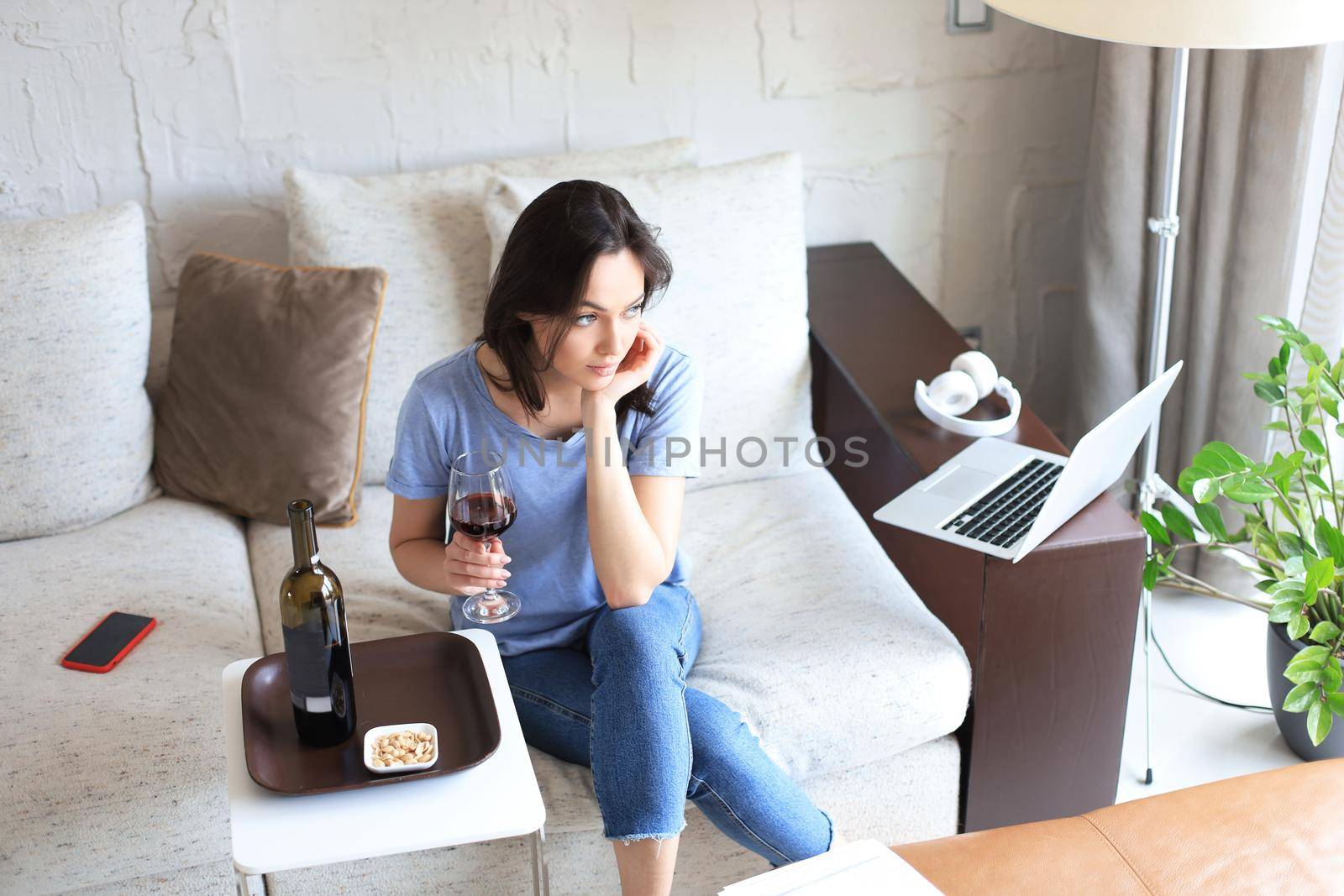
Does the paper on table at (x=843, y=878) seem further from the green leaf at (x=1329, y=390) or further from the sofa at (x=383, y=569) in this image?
the green leaf at (x=1329, y=390)

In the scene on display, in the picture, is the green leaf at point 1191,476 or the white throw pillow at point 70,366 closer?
the green leaf at point 1191,476

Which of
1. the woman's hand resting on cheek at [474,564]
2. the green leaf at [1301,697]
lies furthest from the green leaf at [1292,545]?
the woman's hand resting on cheek at [474,564]

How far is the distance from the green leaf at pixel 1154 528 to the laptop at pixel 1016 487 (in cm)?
12

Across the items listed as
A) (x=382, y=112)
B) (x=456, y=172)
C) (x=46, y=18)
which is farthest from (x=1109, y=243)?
(x=46, y=18)

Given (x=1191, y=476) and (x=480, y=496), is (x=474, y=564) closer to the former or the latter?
(x=480, y=496)

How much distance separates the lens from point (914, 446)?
1908mm

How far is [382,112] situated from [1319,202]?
5.42 ft

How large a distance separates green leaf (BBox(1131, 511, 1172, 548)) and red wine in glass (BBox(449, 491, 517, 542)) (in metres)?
1.00

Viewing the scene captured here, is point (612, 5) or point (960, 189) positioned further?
point (960, 189)

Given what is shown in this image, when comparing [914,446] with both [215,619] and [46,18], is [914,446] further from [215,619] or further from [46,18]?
[46,18]

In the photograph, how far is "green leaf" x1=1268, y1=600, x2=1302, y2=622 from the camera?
5.82ft

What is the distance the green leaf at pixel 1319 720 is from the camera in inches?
68.5

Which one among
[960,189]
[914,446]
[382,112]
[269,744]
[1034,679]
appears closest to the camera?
[269,744]

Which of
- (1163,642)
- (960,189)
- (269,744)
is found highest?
(960,189)
